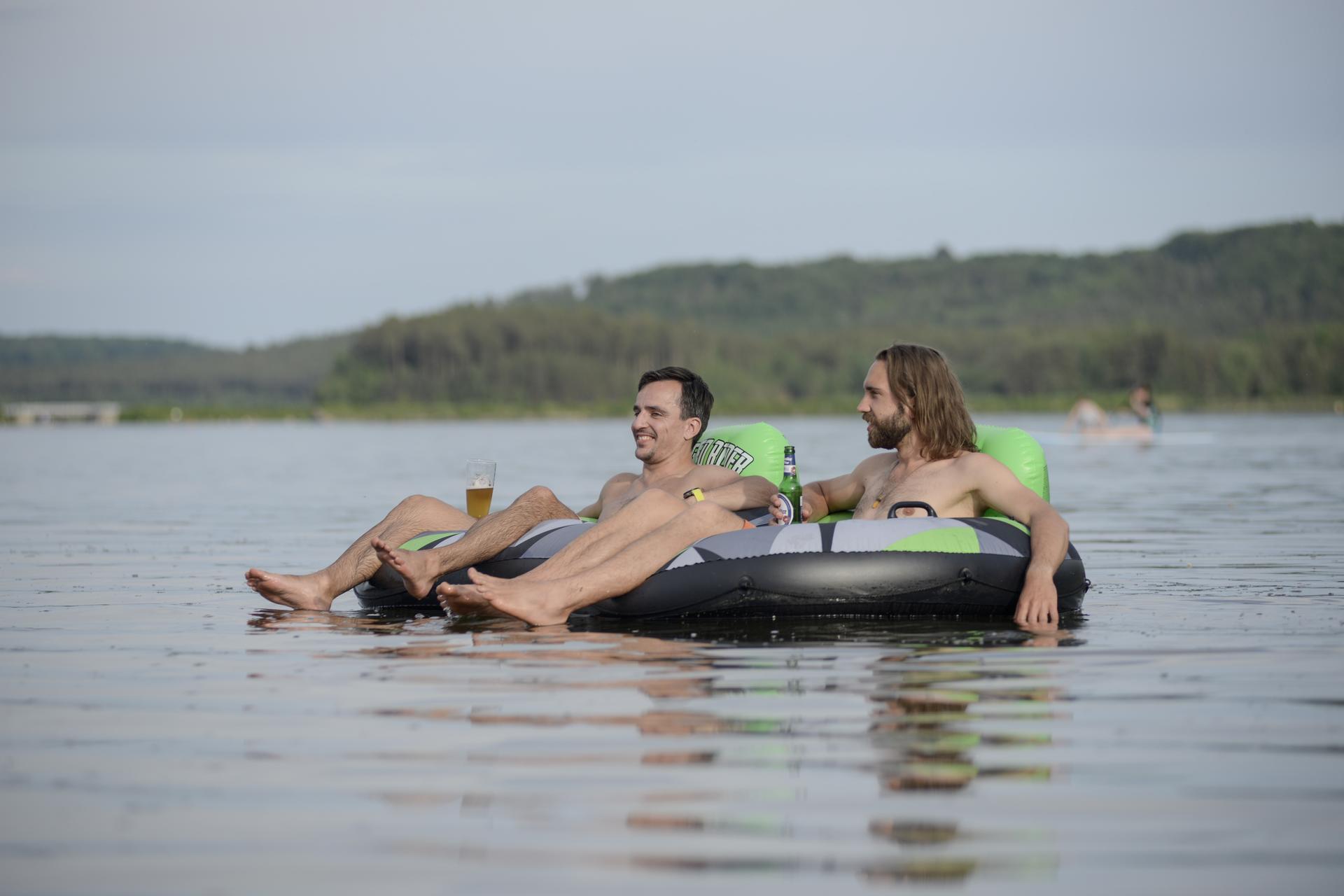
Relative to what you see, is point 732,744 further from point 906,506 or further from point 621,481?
point 621,481

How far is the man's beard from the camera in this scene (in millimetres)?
8164

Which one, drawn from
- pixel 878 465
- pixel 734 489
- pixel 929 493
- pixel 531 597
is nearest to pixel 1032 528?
pixel 929 493

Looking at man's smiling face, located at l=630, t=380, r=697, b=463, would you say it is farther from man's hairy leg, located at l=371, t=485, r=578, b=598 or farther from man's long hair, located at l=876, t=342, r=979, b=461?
man's long hair, located at l=876, t=342, r=979, b=461

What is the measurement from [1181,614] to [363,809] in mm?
5047

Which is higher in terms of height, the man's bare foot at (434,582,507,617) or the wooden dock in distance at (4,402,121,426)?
the wooden dock in distance at (4,402,121,426)

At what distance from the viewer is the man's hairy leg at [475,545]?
801cm

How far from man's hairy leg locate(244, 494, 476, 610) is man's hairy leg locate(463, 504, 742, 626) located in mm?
1252

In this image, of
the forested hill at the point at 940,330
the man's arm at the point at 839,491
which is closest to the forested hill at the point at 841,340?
the forested hill at the point at 940,330

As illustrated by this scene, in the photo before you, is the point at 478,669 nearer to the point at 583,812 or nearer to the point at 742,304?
the point at 583,812

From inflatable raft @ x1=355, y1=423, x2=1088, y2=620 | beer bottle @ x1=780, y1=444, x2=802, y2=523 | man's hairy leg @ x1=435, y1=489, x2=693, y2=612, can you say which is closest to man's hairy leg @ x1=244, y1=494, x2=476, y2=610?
man's hairy leg @ x1=435, y1=489, x2=693, y2=612

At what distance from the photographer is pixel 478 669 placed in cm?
643

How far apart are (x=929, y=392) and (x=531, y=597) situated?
2110mm

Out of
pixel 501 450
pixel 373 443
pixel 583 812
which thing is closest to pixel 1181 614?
pixel 583 812

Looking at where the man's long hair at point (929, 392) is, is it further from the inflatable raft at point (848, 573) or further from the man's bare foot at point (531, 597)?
the man's bare foot at point (531, 597)
